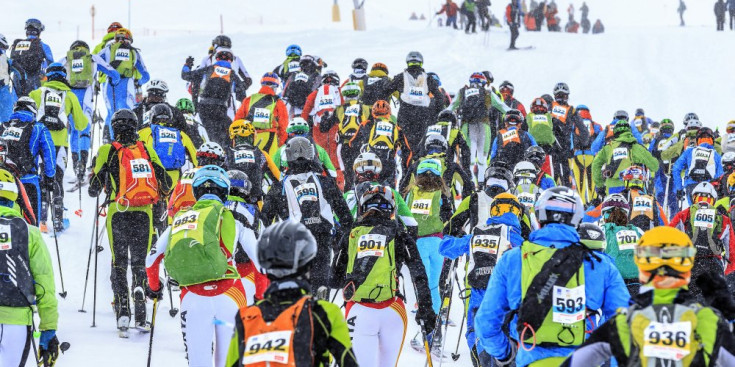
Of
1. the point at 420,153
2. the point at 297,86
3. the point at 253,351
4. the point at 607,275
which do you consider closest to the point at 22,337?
the point at 253,351

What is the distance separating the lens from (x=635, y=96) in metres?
27.1

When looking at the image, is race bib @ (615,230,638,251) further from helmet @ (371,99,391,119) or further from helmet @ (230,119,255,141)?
helmet @ (371,99,391,119)

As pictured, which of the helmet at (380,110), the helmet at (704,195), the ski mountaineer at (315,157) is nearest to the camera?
the ski mountaineer at (315,157)

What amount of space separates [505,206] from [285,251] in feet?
11.2

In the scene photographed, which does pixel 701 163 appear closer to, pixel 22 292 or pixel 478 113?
pixel 478 113

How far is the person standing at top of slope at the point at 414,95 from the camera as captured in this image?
44.6ft

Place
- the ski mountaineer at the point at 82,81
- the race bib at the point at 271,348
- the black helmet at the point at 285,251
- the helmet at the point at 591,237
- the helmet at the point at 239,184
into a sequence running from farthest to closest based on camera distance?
1. the ski mountaineer at the point at 82,81
2. the helmet at the point at 239,184
3. the helmet at the point at 591,237
4. the black helmet at the point at 285,251
5. the race bib at the point at 271,348

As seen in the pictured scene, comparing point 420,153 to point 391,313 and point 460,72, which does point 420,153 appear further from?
point 460,72

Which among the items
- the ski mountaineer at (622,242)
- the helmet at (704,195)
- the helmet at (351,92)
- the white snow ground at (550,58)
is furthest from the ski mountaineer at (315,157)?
the white snow ground at (550,58)

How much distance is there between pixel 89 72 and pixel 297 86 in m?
3.46

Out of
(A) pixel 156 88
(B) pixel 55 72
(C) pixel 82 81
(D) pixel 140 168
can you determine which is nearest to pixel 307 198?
(D) pixel 140 168

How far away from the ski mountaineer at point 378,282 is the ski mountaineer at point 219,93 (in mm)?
7912

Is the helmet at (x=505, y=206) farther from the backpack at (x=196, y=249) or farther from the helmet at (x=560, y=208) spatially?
the backpack at (x=196, y=249)

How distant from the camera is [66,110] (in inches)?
522
